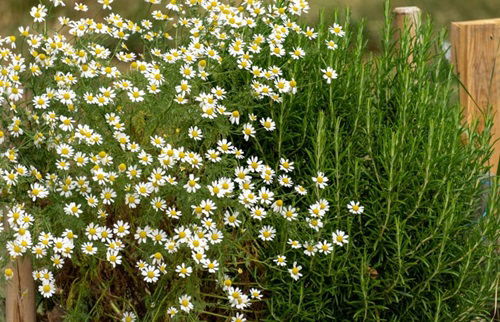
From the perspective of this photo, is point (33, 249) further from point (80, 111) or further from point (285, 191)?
point (285, 191)

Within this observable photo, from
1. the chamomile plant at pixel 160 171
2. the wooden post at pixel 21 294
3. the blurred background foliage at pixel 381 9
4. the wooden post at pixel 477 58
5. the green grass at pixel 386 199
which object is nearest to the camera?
the chamomile plant at pixel 160 171

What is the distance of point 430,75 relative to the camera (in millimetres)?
3711

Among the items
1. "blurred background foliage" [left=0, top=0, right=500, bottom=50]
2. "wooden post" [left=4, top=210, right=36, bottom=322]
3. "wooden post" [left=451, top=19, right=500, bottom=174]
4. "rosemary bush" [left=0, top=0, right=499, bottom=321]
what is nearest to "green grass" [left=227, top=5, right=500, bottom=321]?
"rosemary bush" [left=0, top=0, right=499, bottom=321]

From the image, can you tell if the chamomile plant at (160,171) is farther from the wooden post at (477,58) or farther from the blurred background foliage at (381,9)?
the blurred background foliage at (381,9)

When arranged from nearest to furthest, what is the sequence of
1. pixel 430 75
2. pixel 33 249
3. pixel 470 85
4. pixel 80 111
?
pixel 33 249 → pixel 80 111 → pixel 430 75 → pixel 470 85

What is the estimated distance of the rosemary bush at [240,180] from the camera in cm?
303

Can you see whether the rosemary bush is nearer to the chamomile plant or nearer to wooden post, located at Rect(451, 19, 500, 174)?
the chamomile plant

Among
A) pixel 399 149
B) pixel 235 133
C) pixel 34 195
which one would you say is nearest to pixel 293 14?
pixel 235 133

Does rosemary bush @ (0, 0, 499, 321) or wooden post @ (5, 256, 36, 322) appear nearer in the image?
rosemary bush @ (0, 0, 499, 321)

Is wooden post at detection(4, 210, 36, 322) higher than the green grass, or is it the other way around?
the green grass

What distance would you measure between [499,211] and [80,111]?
1.60 metres

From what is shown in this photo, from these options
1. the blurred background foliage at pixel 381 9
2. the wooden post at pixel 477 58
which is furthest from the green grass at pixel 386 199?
the blurred background foliage at pixel 381 9

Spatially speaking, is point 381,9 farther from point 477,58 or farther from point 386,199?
point 386,199

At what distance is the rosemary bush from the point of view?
3.03 metres
